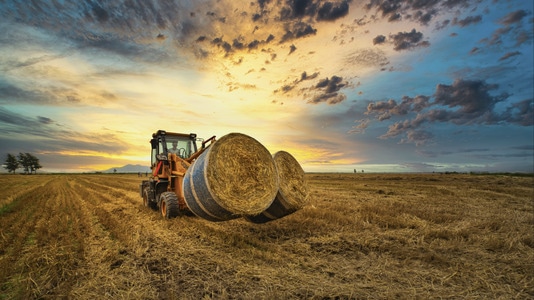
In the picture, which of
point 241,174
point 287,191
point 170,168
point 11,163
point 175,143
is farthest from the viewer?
point 11,163

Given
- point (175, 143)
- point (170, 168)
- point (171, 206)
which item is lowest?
point (171, 206)

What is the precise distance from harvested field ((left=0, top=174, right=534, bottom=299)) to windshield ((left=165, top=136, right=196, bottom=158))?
10.4 ft

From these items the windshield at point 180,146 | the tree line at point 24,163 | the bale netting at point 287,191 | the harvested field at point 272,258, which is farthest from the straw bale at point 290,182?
the tree line at point 24,163

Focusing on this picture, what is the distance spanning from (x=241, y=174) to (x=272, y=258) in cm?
184

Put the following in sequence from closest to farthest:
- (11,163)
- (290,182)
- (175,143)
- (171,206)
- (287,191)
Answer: (287,191), (290,182), (171,206), (175,143), (11,163)

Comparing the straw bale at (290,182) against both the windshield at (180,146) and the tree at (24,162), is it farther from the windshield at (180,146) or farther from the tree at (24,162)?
the tree at (24,162)

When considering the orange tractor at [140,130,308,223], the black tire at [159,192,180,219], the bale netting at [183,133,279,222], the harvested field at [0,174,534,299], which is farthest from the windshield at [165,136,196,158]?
the bale netting at [183,133,279,222]

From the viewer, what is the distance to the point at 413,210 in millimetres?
9680

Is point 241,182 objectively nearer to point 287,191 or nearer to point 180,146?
point 287,191

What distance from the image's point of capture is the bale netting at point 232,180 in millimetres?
→ 5723

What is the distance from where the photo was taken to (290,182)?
7.30 metres

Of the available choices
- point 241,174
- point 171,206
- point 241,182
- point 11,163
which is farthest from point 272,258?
point 11,163

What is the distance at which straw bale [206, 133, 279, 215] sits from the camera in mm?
5773

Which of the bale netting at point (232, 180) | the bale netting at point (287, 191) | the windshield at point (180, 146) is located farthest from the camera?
the windshield at point (180, 146)
